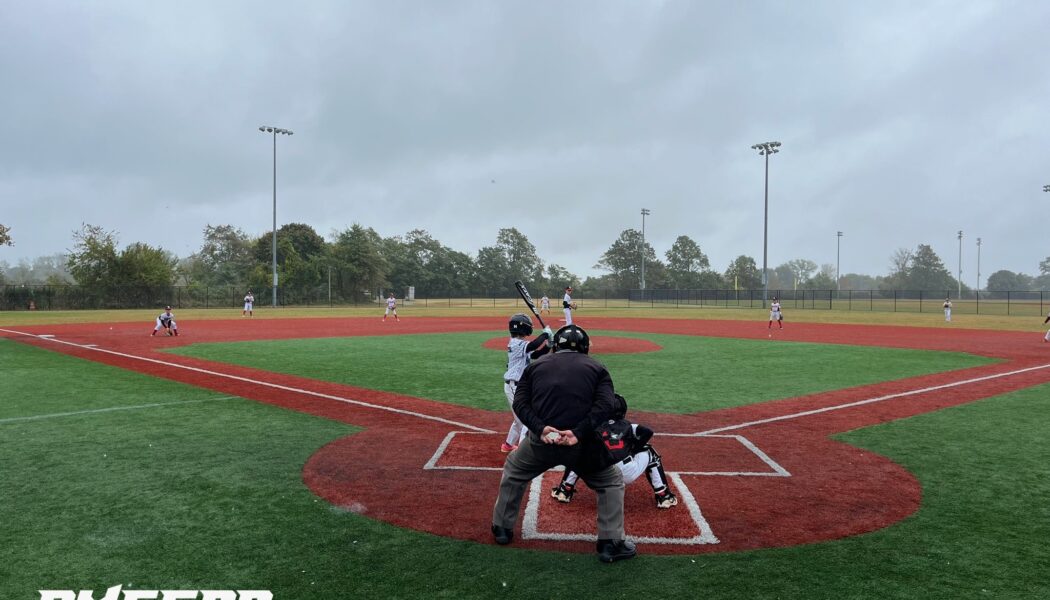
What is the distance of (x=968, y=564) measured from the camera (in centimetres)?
500

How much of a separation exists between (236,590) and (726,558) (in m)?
3.65

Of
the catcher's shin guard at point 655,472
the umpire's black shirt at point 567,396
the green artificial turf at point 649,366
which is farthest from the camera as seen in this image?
the green artificial turf at point 649,366

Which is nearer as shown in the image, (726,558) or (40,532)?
(726,558)

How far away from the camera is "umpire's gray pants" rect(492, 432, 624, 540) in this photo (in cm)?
513

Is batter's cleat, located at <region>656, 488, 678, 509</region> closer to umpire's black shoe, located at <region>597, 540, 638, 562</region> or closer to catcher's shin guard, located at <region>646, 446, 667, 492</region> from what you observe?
catcher's shin guard, located at <region>646, 446, 667, 492</region>

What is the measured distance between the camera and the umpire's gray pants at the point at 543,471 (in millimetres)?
5129

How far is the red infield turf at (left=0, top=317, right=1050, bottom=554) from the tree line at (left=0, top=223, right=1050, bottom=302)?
58275 mm

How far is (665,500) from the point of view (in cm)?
636

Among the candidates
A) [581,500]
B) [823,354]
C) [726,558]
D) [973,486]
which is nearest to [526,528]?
[581,500]

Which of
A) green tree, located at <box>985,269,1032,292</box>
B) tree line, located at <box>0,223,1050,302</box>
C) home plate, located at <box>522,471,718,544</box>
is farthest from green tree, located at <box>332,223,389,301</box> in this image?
green tree, located at <box>985,269,1032,292</box>

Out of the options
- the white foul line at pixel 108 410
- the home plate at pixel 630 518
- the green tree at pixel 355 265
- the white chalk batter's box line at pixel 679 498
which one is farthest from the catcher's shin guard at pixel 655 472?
the green tree at pixel 355 265

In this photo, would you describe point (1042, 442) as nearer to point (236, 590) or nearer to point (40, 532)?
point (236, 590)

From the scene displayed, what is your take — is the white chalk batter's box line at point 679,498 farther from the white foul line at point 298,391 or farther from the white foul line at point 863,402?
the white foul line at point 298,391

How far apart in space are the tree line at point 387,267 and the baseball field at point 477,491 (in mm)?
55995
